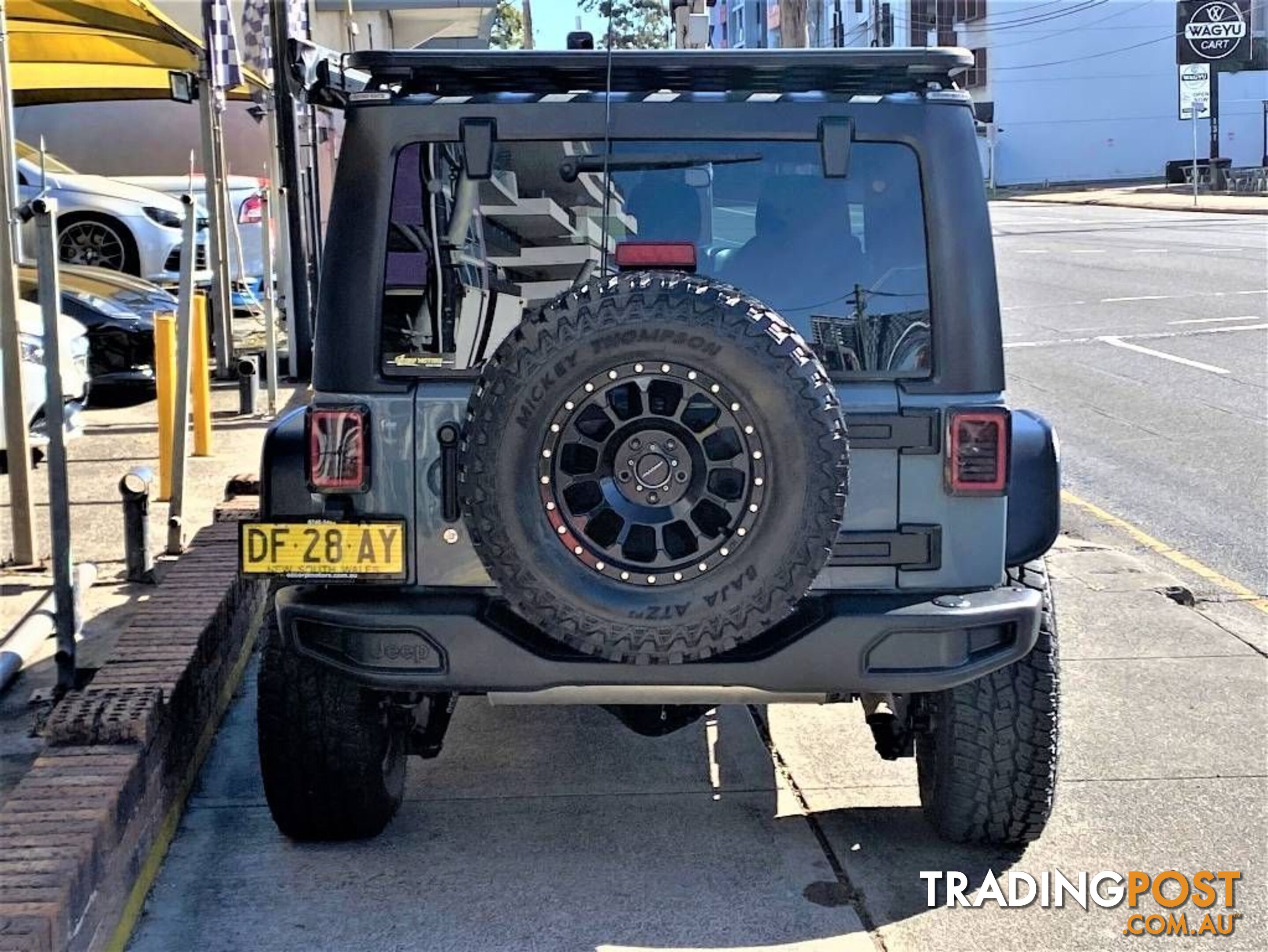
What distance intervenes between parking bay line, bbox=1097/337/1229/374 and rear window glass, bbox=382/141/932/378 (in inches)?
404

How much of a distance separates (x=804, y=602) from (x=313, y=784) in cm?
140

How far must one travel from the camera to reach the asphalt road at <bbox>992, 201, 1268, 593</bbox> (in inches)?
352

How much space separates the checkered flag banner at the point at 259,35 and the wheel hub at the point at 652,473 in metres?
9.58

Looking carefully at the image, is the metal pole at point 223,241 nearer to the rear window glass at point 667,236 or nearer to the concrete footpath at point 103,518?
the concrete footpath at point 103,518

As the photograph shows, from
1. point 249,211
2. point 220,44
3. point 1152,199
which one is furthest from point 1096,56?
point 220,44

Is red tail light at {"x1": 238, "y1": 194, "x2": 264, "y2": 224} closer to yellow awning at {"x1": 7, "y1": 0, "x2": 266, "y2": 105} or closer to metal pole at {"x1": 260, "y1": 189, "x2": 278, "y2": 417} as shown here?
yellow awning at {"x1": 7, "y1": 0, "x2": 266, "y2": 105}

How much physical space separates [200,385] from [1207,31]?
46.7 metres

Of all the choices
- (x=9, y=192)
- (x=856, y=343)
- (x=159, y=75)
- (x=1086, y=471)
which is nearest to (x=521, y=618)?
(x=856, y=343)

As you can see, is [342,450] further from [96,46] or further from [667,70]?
[96,46]

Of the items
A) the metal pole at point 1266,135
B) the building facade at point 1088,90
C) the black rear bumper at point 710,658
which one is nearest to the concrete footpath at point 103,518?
the black rear bumper at point 710,658

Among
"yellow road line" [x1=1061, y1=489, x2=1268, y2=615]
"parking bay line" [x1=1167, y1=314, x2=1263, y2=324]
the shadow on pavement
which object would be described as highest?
"parking bay line" [x1=1167, y1=314, x2=1263, y2=324]

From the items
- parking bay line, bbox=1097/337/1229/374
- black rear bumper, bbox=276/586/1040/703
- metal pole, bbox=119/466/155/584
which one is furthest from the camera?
parking bay line, bbox=1097/337/1229/374

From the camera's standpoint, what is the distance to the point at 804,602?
3928 millimetres

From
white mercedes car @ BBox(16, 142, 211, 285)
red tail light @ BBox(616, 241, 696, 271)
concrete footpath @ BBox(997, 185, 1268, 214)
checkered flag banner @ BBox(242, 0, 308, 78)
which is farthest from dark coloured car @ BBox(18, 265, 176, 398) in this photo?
concrete footpath @ BBox(997, 185, 1268, 214)
